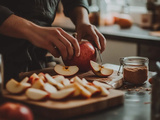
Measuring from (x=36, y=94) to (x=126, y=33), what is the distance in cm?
188

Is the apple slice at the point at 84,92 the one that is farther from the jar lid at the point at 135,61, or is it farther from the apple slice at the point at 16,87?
the jar lid at the point at 135,61

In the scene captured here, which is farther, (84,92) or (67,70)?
(67,70)

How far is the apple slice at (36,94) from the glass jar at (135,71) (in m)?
0.48

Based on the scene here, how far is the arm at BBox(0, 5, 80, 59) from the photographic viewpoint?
1365 mm

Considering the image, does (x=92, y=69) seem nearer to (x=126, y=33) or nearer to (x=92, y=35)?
(x=92, y=35)

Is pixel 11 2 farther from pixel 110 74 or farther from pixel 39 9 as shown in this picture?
pixel 110 74

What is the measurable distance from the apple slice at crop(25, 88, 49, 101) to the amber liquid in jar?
0.48 m

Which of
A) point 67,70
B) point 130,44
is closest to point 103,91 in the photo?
point 67,70

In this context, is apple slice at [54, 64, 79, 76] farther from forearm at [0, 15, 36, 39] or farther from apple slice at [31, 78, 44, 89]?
apple slice at [31, 78, 44, 89]

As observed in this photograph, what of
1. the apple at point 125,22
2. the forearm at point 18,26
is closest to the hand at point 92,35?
the forearm at point 18,26

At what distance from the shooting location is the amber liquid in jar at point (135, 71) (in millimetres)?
1410

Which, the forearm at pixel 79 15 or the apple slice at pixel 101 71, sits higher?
the forearm at pixel 79 15

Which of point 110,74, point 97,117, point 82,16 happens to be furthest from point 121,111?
point 82,16

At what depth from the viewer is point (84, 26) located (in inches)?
66.5
